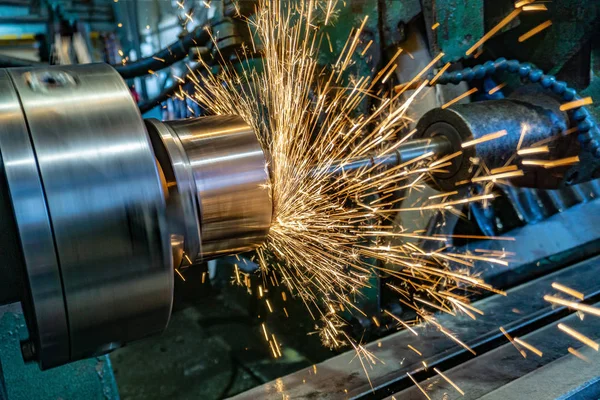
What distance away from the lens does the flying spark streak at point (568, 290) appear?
5.82ft

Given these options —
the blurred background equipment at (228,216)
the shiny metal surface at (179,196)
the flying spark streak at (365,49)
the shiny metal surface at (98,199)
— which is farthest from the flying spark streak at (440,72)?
the shiny metal surface at (98,199)

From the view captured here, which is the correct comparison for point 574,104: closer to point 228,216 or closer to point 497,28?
point 497,28

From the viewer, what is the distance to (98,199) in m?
0.71

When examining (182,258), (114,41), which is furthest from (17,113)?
(114,41)

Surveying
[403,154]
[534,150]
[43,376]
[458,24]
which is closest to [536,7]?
[458,24]

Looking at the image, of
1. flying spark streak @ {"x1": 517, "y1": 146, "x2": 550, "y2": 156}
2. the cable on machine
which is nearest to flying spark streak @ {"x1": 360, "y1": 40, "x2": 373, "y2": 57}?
the cable on machine

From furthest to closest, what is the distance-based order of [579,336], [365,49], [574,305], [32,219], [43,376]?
[365,49], [574,305], [579,336], [43,376], [32,219]

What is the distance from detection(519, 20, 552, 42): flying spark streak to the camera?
181cm

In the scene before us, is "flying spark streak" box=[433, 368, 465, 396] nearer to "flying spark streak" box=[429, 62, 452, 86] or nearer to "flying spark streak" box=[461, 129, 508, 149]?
"flying spark streak" box=[461, 129, 508, 149]

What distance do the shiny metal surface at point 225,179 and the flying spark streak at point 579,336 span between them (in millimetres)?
1064

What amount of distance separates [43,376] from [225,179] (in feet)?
2.54

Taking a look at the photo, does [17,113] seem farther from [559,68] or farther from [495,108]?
[559,68]

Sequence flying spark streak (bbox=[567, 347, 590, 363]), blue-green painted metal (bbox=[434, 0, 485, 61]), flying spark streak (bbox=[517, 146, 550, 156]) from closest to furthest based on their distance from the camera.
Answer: flying spark streak (bbox=[567, 347, 590, 363])
flying spark streak (bbox=[517, 146, 550, 156])
blue-green painted metal (bbox=[434, 0, 485, 61])

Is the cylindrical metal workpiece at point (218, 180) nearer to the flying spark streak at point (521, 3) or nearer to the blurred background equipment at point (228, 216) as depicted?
the blurred background equipment at point (228, 216)
